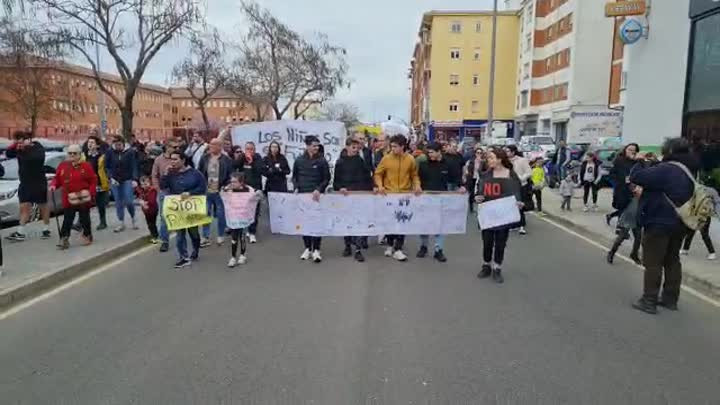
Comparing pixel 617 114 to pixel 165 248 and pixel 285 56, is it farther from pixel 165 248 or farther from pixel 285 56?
pixel 165 248

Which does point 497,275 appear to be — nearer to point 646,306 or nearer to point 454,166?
point 646,306

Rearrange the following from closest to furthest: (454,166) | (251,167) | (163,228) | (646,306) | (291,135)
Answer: (646,306) → (163,228) → (251,167) → (454,166) → (291,135)

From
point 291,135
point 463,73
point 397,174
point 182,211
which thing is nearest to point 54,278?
point 182,211

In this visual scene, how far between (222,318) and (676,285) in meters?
Result: 4.77

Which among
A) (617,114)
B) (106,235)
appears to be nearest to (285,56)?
(617,114)

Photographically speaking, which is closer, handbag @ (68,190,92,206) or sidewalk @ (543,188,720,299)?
sidewalk @ (543,188,720,299)

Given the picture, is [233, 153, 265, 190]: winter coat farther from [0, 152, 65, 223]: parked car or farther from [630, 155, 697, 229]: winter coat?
[630, 155, 697, 229]: winter coat

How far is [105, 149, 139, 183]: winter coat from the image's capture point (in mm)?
9766

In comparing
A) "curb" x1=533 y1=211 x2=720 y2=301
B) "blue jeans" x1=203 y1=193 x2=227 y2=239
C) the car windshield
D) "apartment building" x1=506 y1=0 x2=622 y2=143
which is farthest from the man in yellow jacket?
"apartment building" x1=506 y1=0 x2=622 y2=143

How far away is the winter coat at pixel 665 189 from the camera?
5.55 m

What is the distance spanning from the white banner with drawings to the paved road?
0.97 metres

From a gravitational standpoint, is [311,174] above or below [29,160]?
below

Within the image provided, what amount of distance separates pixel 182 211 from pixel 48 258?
1.99 meters

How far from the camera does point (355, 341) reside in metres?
4.68
